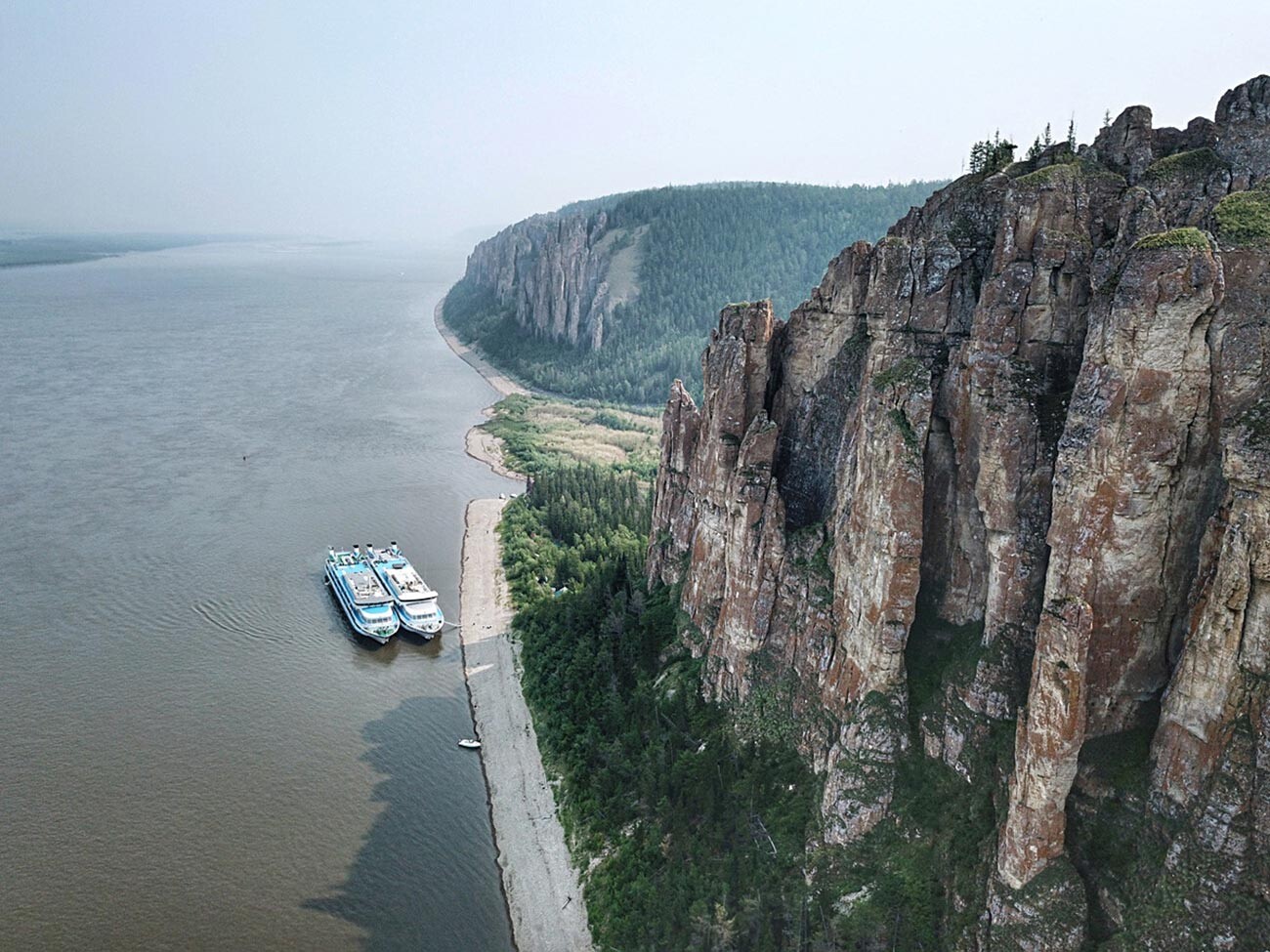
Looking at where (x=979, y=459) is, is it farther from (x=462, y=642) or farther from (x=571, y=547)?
(x=571, y=547)

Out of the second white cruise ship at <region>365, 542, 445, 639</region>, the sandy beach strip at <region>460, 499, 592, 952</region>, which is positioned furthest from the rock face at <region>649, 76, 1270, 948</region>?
the second white cruise ship at <region>365, 542, 445, 639</region>

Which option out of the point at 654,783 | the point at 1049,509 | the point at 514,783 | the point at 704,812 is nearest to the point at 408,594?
the point at 514,783

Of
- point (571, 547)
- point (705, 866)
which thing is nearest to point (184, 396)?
point (571, 547)

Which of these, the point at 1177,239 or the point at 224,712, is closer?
the point at 1177,239

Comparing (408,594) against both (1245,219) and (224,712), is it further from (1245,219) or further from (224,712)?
(1245,219)

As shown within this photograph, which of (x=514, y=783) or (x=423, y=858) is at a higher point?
(x=514, y=783)

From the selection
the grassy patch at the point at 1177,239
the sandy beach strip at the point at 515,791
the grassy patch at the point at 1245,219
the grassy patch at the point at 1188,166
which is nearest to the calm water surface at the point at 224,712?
the sandy beach strip at the point at 515,791
